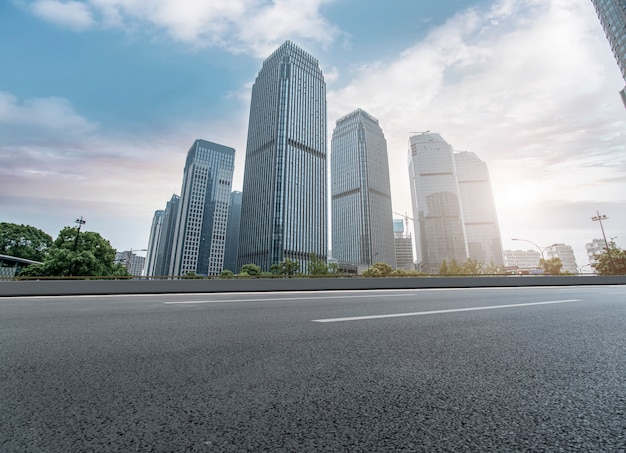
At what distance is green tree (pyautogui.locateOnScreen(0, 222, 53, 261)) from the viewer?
42.8 meters

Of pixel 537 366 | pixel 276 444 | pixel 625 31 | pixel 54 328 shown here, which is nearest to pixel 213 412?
pixel 276 444

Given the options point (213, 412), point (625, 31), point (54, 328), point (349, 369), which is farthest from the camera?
point (625, 31)

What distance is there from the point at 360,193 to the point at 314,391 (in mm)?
130329

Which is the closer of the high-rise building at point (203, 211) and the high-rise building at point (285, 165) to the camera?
the high-rise building at point (285, 165)

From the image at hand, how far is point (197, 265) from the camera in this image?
128 meters

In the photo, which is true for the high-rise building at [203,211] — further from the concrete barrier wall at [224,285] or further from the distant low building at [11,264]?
the concrete barrier wall at [224,285]

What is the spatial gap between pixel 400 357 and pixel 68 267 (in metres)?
37.6

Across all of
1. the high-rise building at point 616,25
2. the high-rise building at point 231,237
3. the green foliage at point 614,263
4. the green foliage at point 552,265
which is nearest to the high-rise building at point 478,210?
the high-rise building at point 616,25

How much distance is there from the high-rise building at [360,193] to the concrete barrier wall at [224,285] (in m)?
101

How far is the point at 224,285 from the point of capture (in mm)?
13148

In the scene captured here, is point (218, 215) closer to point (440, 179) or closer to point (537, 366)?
point (440, 179)

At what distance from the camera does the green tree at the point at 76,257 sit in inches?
1125

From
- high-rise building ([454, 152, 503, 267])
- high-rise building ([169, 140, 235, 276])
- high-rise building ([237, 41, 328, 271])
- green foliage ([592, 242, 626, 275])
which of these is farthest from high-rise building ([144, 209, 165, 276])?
green foliage ([592, 242, 626, 275])

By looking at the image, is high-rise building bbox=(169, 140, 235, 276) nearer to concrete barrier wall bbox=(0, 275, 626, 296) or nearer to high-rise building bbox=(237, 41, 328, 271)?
high-rise building bbox=(237, 41, 328, 271)
